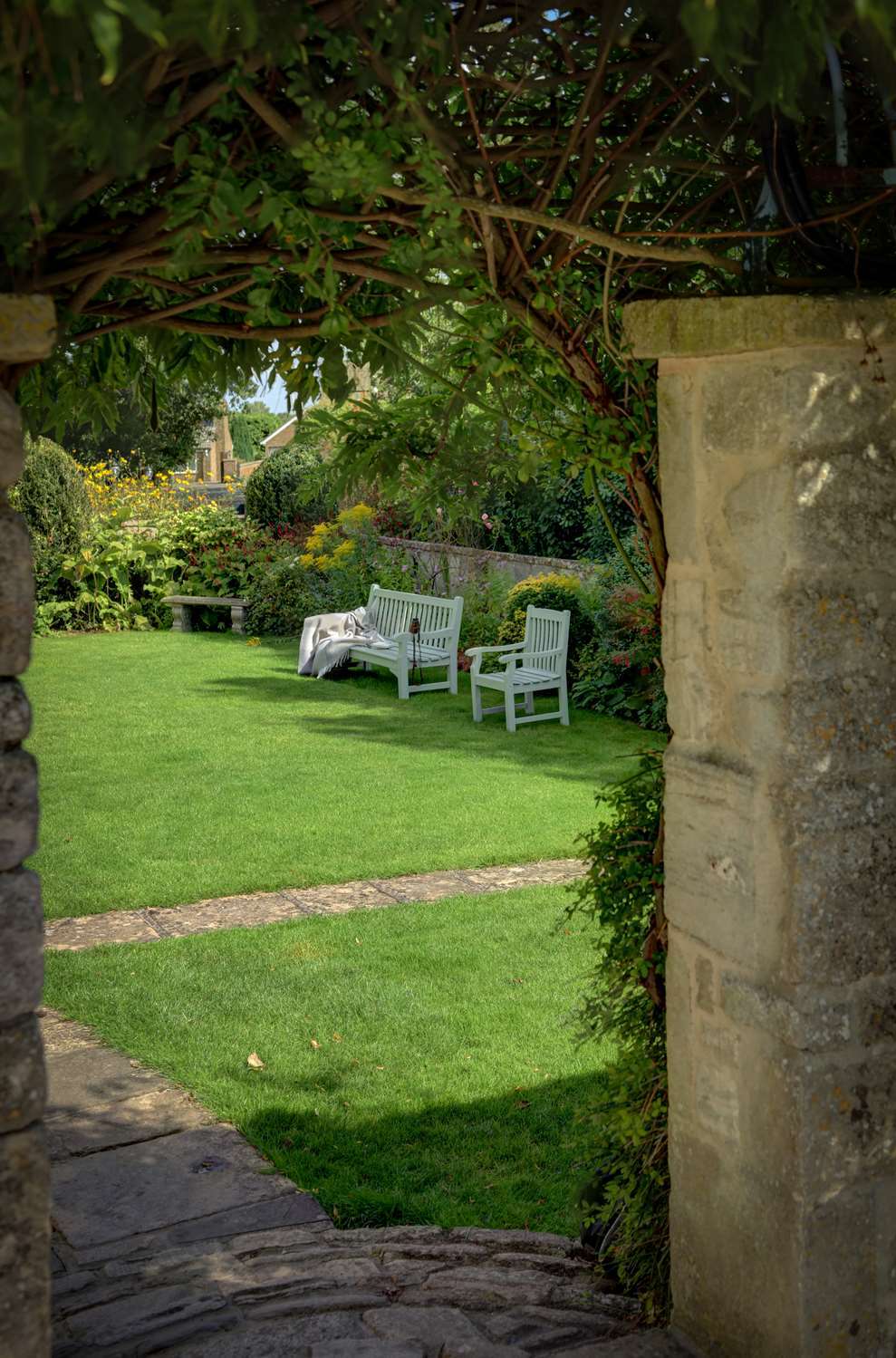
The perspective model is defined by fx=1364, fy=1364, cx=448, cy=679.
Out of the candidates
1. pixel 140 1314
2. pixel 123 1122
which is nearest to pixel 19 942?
pixel 140 1314

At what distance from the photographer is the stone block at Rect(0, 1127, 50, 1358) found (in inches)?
86.2

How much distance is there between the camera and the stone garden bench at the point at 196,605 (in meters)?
16.5

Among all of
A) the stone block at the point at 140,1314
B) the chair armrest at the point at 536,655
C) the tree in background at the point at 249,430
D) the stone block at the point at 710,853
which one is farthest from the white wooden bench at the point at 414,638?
the tree in background at the point at 249,430

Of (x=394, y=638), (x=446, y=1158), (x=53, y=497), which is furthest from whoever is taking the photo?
(x=53, y=497)

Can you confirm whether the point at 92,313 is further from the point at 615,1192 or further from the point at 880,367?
the point at 615,1192

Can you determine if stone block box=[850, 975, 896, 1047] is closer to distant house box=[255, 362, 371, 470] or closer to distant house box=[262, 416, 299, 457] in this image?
distant house box=[255, 362, 371, 470]

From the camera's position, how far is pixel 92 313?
291 centimetres

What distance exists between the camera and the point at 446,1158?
4523 mm

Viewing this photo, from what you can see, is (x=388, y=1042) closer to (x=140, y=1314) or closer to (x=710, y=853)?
(x=140, y=1314)

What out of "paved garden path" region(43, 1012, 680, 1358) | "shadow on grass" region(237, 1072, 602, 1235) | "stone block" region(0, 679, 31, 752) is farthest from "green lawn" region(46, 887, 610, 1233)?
"stone block" region(0, 679, 31, 752)

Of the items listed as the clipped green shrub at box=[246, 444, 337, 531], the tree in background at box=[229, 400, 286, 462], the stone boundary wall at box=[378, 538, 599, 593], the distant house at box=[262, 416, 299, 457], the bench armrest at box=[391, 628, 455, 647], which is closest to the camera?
the bench armrest at box=[391, 628, 455, 647]

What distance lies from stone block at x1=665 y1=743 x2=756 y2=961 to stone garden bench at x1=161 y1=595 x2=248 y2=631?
1403 centimetres

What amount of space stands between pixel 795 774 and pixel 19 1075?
1437 millimetres

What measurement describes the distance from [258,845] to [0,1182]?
5757 mm
